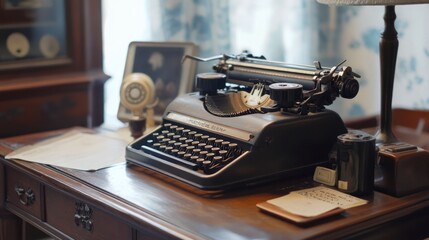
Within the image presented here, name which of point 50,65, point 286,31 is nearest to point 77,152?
point 50,65

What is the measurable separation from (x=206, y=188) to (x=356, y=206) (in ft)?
1.06

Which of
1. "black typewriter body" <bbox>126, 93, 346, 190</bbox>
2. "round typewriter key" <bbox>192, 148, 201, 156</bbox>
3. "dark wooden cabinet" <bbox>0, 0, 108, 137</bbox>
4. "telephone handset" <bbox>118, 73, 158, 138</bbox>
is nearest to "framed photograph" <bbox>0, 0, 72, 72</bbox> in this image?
"dark wooden cabinet" <bbox>0, 0, 108, 137</bbox>

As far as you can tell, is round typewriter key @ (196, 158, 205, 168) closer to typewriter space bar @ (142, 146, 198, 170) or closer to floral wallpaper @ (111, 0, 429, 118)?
typewriter space bar @ (142, 146, 198, 170)

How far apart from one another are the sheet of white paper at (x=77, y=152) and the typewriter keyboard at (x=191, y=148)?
5.0 inches

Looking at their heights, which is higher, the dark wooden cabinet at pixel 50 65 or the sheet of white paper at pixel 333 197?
the dark wooden cabinet at pixel 50 65

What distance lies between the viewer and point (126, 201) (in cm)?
151

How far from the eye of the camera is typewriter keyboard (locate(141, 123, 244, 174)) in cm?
159

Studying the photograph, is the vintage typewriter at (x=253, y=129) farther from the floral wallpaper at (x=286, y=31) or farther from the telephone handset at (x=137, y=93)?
the floral wallpaper at (x=286, y=31)

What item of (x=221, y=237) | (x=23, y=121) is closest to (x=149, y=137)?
(x=221, y=237)

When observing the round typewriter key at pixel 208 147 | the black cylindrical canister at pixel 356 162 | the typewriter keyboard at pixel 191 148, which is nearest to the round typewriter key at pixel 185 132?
the typewriter keyboard at pixel 191 148

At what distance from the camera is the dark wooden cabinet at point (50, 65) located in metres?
2.41

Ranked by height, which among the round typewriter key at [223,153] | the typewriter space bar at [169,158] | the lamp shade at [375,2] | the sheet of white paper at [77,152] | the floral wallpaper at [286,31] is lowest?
the sheet of white paper at [77,152]

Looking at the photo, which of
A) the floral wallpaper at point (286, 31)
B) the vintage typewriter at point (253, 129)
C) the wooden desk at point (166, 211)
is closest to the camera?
the wooden desk at point (166, 211)

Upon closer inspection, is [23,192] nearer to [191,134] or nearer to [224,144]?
[191,134]
